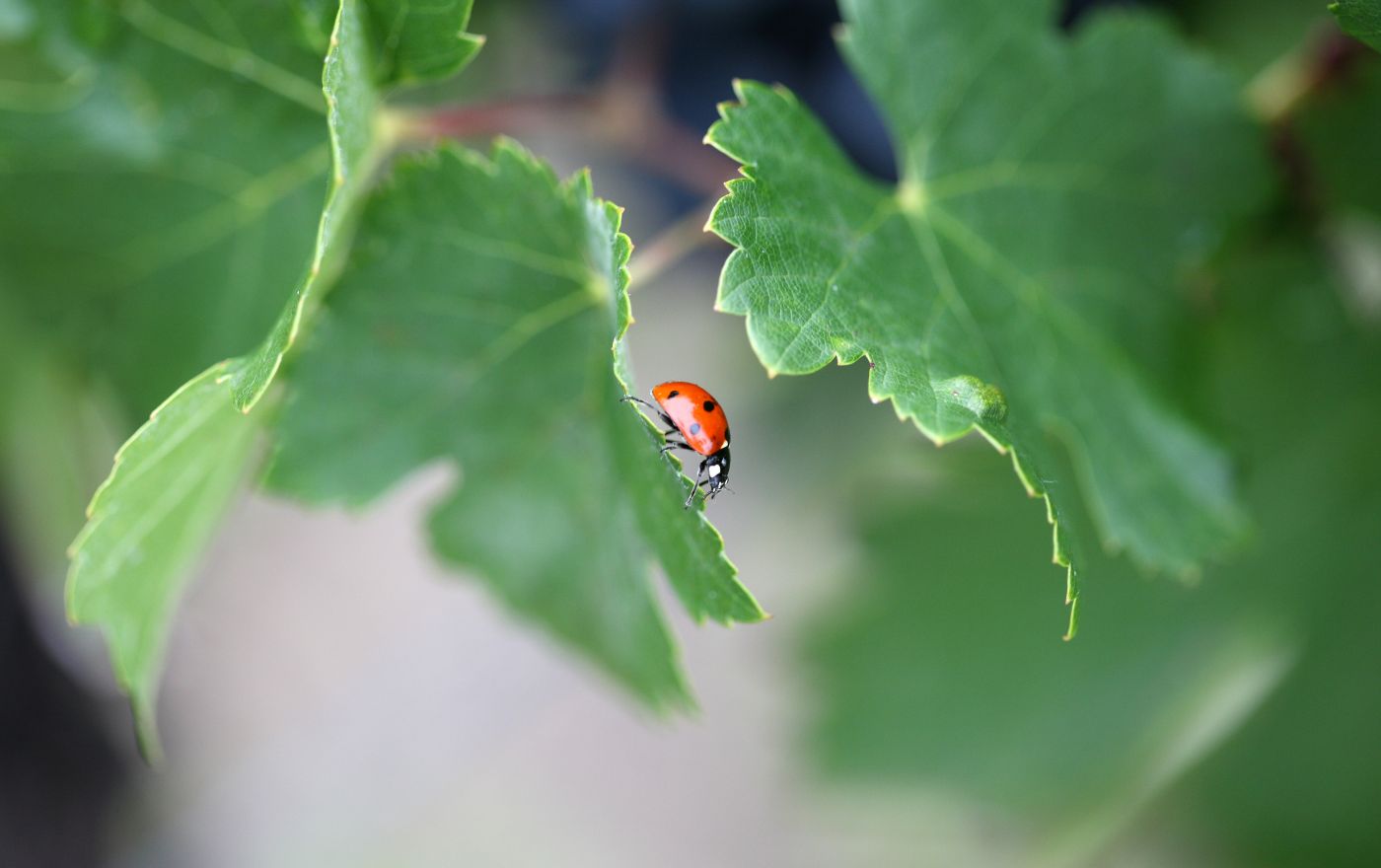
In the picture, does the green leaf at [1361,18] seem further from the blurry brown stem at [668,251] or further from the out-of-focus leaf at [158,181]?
the out-of-focus leaf at [158,181]

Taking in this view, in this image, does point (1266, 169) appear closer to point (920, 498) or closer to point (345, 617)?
point (920, 498)

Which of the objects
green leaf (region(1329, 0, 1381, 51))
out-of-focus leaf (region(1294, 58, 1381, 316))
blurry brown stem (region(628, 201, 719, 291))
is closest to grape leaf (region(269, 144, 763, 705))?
blurry brown stem (region(628, 201, 719, 291))

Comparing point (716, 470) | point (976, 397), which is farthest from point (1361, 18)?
point (716, 470)

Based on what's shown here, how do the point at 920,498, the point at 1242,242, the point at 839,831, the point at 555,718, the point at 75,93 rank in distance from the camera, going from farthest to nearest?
1. the point at 555,718
2. the point at 839,831
3. the point at 920,498
4. the point at 1242,242
5. the point at 75,93

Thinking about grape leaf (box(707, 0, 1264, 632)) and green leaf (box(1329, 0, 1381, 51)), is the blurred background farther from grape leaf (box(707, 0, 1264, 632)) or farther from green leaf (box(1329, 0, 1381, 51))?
green leaf (box(1329, 0, 1381, 51))

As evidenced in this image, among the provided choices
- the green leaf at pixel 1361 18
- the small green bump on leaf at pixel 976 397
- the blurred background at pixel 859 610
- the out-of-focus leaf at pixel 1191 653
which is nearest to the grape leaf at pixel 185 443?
the blurred background at pixel 859 610

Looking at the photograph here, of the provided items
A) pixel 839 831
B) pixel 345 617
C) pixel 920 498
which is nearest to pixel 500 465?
pixel 920 498

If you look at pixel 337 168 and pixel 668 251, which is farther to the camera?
pixel 668 251

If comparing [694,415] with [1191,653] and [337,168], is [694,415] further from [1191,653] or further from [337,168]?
→ [1191,653]
